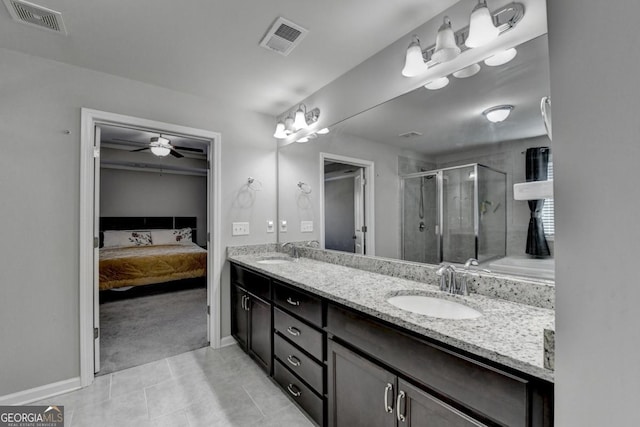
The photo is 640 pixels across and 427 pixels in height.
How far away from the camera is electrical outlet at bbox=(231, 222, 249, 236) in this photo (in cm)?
280

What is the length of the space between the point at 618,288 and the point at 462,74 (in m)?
1.40

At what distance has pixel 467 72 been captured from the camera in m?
1.45

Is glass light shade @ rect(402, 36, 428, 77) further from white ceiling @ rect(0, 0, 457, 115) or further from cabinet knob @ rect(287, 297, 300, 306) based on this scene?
cabinet knob @ rect(287, 297, 300, 306)

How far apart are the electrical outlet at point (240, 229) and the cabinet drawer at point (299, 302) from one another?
40.4 inches

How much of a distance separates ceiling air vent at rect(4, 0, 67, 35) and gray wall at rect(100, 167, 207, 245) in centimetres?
450

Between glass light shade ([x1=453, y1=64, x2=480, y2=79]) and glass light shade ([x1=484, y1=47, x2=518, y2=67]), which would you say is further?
glass light shade ([x1=453, y1=64, x2=480, y2=79])

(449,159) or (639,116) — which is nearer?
(639,116)

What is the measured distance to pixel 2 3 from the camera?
1515 millimetres

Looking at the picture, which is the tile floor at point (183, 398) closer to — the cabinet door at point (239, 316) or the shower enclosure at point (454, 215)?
the cabinet door at point (239, 316)

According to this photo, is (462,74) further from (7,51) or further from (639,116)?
(7,51)

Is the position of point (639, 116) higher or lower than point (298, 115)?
lower

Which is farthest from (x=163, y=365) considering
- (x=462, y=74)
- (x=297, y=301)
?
(x=462, y=74)

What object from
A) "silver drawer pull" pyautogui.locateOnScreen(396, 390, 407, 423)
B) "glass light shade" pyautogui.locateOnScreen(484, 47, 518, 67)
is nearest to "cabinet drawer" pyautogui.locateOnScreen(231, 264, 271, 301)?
"silver drawer pull" pyautogui.locateOnScreen(396, 390, 407, 423)

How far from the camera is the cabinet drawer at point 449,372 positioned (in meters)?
0.80
